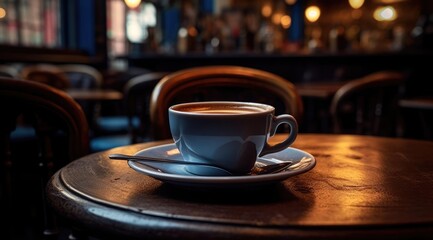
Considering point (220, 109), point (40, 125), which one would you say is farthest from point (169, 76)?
point (220, 109)

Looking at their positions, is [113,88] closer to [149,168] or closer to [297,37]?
[149,168]

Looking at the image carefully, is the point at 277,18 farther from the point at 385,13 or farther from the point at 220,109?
the point at 220,109

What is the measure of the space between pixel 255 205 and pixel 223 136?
9 centimetres

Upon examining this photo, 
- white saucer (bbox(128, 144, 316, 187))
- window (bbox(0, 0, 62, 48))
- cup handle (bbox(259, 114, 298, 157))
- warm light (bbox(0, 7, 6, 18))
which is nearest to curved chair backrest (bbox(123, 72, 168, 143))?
white saucer (bbox(128, 144, 316, 187))

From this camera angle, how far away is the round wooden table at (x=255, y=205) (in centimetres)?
43

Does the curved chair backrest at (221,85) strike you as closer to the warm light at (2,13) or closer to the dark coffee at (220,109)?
the dark coffee at (220,109)

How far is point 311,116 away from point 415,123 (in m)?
0.82

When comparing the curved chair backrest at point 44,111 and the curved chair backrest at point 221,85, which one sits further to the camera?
the curved chair backrest at point 221,85

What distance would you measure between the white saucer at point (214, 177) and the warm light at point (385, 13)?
8465 millimetres

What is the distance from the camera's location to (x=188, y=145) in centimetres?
58

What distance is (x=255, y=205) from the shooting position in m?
0.49

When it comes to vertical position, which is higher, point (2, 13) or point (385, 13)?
point (385, 13)

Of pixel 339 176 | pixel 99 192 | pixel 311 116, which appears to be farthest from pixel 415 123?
pixel 99 192

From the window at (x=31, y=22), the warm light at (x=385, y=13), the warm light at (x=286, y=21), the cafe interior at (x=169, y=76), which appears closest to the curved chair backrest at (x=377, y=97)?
the cafe interior at (x=169, y=76)
